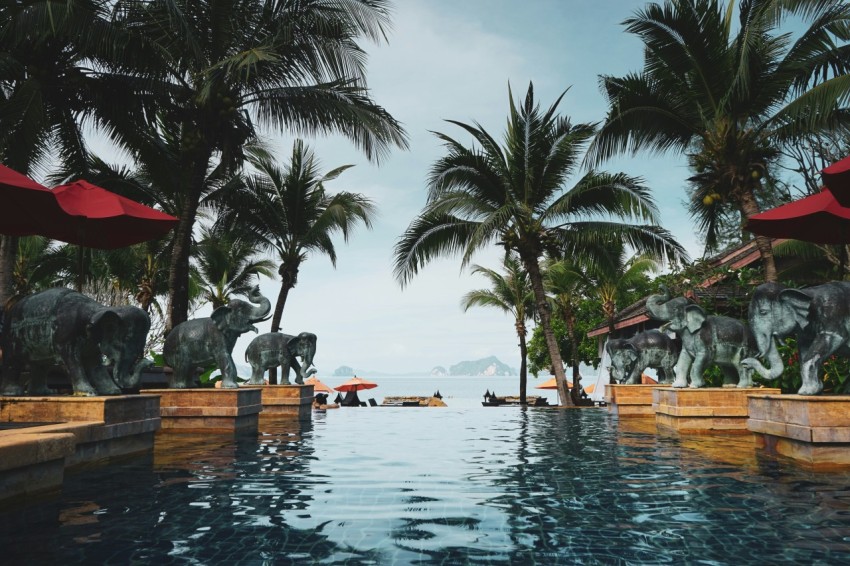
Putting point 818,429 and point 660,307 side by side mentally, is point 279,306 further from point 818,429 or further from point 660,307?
point 818,429

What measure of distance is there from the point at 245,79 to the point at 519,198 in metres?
9.77

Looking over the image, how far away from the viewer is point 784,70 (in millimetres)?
13352

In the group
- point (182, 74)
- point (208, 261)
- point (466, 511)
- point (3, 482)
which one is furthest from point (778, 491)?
point (208, 261)

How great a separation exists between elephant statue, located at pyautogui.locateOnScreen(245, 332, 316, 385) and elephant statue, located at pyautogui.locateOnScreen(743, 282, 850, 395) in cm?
994

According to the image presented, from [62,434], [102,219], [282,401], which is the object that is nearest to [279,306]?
[282,401]

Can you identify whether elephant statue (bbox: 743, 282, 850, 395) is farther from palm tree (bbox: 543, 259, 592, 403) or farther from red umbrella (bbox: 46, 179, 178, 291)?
palm tree (bbox: 543, 259, 592, 403)

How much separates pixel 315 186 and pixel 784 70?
1627 cm

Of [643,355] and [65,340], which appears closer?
[65,340]

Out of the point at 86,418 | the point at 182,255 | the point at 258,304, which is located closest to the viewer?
the point at 86,418

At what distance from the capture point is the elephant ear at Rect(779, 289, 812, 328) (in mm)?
6938

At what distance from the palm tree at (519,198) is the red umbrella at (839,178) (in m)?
12.6

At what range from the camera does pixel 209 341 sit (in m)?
10.6

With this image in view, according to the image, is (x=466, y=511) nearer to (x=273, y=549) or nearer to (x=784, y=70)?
(x=273, y=549)

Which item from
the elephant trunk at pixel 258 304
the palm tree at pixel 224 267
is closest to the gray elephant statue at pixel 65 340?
the elephant trunk at pixel 258 304
